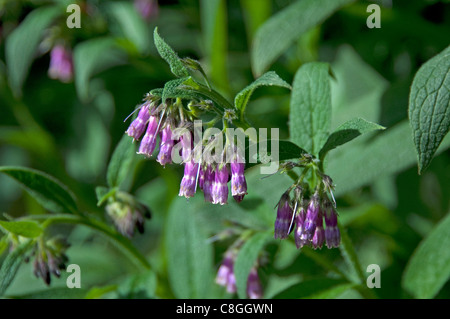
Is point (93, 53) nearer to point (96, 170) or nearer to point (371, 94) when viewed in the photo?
point (96, 170)

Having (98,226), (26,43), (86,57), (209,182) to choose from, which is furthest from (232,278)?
(26,43)

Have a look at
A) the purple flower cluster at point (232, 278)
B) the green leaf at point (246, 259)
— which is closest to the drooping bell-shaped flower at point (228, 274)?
the purple flower cluster at point (232, 278)

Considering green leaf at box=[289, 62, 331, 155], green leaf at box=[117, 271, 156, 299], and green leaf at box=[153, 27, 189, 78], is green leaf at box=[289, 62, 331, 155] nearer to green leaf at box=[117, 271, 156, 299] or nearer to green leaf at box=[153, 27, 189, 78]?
green leaf at box=[153, 27, 189, 78]

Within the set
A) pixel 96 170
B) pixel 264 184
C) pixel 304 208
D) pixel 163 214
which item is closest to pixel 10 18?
pixel 96 170

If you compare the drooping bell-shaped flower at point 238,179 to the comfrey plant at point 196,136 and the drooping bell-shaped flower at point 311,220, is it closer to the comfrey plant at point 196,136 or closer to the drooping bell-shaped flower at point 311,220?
the comfrey plant at point 196,136
